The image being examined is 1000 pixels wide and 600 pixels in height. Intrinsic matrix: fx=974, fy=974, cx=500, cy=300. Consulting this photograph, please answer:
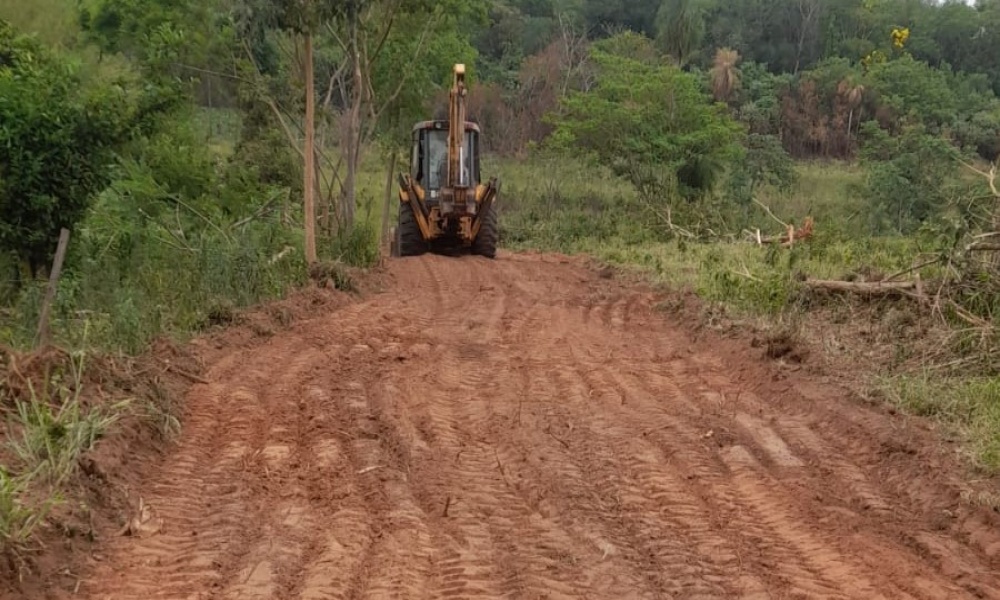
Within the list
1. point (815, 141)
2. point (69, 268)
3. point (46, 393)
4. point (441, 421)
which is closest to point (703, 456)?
point (441, 421)

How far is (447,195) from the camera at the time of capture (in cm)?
1739

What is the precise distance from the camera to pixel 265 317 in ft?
31.8

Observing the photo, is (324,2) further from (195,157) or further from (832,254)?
(832,254)

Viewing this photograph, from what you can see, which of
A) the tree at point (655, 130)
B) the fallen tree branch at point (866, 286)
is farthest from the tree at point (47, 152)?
the tree at point (655, 130)

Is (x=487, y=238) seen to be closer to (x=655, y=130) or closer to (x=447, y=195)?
(x=447, y=195)

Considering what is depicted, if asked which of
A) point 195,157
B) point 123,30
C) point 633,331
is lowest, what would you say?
point 633,331

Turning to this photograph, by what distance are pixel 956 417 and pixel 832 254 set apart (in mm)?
8291

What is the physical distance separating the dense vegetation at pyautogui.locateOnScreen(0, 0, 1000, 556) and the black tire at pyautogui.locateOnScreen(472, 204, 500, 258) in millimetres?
2471

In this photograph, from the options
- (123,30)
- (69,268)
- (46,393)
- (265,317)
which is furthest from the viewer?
(123,30)

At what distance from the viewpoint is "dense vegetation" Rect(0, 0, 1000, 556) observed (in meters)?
9.12

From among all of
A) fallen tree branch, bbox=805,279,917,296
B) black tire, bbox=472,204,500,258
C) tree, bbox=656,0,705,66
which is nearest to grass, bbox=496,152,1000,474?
fallen tree branch, bbox=805,279,917,296

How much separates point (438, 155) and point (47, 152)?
9.20 metres

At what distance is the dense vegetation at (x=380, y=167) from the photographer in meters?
9.12

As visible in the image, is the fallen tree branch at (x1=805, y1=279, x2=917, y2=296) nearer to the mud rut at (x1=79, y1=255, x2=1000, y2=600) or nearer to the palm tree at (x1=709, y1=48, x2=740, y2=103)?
the mud rut at (x1=79, y1=255, x2=1000, y2=600)
